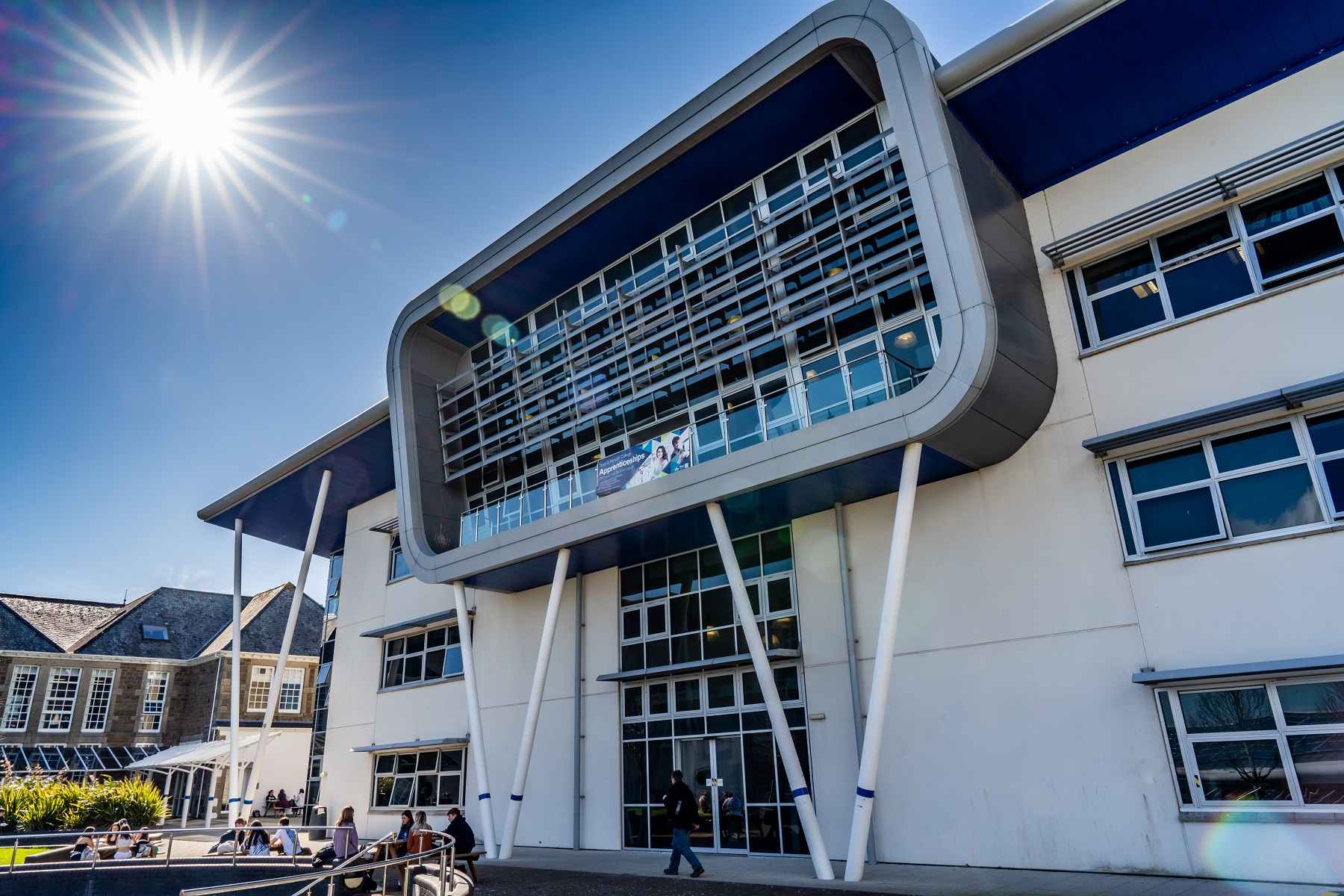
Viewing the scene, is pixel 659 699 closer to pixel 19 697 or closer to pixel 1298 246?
pixel 1298 246

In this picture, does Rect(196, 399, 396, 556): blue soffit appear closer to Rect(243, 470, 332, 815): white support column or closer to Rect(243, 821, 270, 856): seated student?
Rect(243, 470, 332, 815): white support column

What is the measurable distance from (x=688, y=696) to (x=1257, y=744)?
9.29 metres

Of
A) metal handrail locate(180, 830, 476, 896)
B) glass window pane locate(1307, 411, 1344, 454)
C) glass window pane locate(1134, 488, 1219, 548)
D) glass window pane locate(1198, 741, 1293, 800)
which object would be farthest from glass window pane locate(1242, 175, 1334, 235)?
metal handrail locate(180, 830, 476, 896)

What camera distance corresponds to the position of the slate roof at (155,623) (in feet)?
145

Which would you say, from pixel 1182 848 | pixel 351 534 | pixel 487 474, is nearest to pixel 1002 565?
pixel 1182 848

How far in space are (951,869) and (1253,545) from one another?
5992mm

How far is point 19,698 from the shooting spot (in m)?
41.4

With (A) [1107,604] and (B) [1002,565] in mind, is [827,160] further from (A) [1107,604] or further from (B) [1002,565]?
(A) [1107,604]

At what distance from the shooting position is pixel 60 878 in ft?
45.4

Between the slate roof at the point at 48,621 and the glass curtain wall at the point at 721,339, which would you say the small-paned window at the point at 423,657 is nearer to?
the glass curtain wall at the point at 721,339

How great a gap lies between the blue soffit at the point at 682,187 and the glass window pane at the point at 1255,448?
793 centimetres

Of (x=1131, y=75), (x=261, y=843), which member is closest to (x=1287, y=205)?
(x=1131, y=75)

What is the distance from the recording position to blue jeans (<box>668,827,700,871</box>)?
1253 centimetres

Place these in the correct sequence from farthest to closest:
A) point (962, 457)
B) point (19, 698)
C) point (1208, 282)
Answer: point (19, 698) → point (962, 457) → point (1208, 282)
